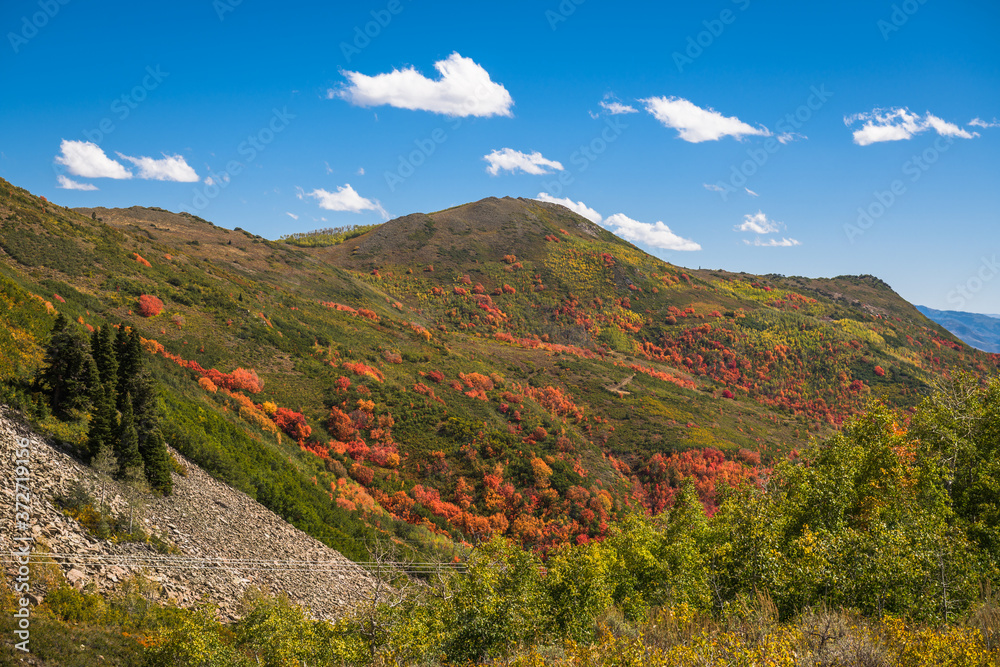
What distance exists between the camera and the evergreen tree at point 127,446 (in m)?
20.9

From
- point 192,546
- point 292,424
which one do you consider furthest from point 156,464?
point 292,424

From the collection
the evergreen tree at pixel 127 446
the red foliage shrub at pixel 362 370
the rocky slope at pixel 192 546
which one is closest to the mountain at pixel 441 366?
the red foliage shrub at pixel 362 370

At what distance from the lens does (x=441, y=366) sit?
69.4 metres

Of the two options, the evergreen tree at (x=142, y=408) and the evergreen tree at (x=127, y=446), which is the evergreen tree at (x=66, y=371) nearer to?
the evergreen tree at (x=142, y=408)

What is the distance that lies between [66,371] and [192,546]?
9371 millimetres

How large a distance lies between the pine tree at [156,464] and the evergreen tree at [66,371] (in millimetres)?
3218

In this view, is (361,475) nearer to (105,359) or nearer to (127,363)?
(127,363)

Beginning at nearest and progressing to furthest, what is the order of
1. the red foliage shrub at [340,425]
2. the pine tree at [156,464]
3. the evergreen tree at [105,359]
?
the pine tree at [156,464]
the evergreen tree at [105,359]
the red foliage shrub at [340,425]

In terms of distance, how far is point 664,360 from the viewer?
112188 millimetres

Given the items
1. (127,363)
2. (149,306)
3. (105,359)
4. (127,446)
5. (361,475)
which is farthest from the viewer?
(149,306)

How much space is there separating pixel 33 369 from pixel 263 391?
22.4 meters

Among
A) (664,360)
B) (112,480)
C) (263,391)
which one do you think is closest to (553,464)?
(263,391)

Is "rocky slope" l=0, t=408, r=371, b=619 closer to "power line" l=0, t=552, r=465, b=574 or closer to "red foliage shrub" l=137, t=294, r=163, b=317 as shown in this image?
"power line" l=0, t=552, r=465, b=574

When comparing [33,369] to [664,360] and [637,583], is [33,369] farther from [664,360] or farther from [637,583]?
[664,360]
